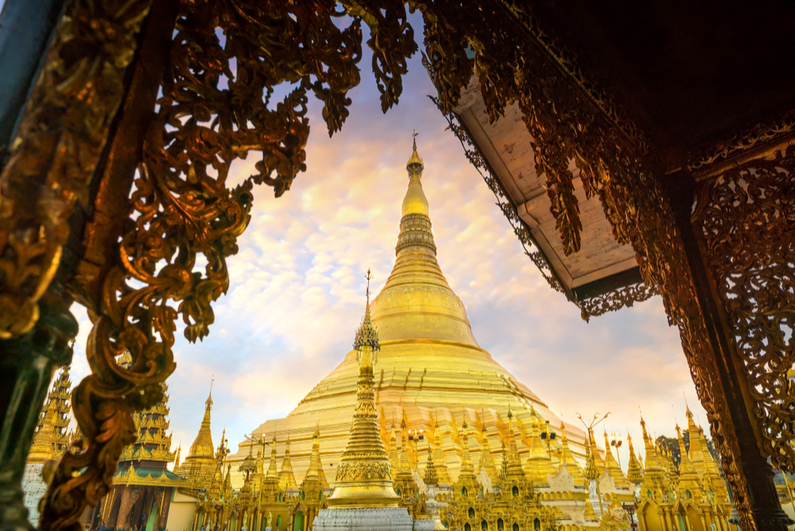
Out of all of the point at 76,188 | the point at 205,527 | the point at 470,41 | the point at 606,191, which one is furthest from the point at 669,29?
the point at 205,527

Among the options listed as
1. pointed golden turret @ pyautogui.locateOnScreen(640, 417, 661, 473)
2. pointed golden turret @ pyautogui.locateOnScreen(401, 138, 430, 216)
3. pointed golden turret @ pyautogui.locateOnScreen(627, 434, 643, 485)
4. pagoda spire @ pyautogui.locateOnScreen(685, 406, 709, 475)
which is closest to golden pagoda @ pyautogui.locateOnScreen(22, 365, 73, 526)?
pointed golden turret @ pyautogui.locateOnScreen(640, 417, 661, 473)

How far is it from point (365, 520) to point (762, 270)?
610cm

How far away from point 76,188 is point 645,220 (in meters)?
4.12

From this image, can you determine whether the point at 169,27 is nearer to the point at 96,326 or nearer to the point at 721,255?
the point at 96,326

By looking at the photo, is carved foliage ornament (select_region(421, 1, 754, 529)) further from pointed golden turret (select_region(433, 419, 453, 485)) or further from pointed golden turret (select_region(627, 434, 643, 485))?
pointed golden turret (select_region(433, 419, 453, 485))

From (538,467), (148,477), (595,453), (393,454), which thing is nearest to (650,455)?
(538,467)

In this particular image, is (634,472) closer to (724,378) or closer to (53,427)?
(724,378)

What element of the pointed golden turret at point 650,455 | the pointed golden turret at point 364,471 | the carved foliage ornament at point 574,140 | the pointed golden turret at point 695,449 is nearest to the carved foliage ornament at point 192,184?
the carved foliage ornament at point 574,140

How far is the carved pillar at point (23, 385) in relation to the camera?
85cm

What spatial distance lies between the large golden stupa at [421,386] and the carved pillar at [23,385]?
13.9m

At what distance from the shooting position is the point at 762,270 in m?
4.05

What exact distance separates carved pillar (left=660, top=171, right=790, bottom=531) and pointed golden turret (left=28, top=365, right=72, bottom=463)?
369 inches

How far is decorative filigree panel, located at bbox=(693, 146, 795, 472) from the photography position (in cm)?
371

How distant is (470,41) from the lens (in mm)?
2652
